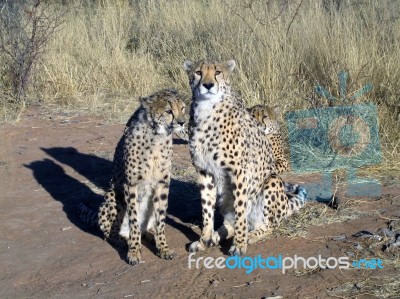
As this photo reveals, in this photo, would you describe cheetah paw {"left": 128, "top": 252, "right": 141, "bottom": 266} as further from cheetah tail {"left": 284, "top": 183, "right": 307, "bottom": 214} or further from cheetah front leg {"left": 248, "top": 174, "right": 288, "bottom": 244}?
cheetah tail {"left": 284, "top": 183, "right": 307, "bottom": 214}

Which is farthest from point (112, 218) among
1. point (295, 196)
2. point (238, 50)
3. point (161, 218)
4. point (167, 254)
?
point (238, 50)

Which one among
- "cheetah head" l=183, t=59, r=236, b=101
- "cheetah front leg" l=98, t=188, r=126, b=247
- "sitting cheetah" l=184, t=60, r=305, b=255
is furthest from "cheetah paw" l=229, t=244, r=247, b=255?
"cheetah head" l=183, t=59, r=236, b=101

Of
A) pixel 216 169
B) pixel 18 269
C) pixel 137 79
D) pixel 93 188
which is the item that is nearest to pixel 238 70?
pixel 137 79

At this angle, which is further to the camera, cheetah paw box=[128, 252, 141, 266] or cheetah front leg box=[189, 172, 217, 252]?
cheetah front leg box=[189, 172, 217, 252]

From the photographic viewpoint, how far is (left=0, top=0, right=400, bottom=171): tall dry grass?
6961mm

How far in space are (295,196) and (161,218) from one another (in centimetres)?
102

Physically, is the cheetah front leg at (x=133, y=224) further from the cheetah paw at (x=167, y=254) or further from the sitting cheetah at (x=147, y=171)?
the cheetah paw at (x=167, y=254)

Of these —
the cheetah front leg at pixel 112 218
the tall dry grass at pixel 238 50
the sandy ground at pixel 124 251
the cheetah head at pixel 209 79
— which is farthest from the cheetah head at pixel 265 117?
the cheetah front leg at pixel 112 218

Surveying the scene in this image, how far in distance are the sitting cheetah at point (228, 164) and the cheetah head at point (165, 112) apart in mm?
151

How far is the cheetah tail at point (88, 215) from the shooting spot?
16.3ft

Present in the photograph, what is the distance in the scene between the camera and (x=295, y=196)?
16.4 feet

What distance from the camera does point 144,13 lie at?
10.6 m

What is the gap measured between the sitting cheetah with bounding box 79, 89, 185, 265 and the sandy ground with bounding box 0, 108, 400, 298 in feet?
0.42

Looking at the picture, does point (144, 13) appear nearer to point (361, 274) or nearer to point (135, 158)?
point (135, 158)
